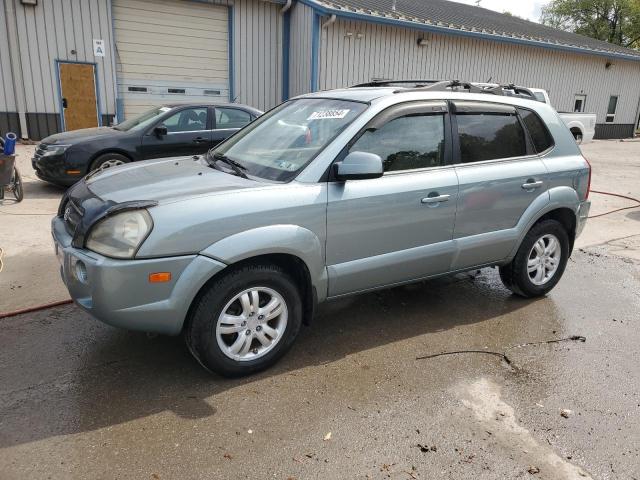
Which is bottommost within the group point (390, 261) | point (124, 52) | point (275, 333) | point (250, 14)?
point (275, 333)

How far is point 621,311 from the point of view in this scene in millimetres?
4719

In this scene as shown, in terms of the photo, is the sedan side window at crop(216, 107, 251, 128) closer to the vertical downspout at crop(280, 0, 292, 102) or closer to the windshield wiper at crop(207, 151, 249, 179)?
the windshield wiper at crop(207, 151, 249, 179)

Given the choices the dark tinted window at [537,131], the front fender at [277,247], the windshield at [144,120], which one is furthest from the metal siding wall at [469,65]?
the front fender at [277,247]

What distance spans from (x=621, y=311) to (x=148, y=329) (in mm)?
4110

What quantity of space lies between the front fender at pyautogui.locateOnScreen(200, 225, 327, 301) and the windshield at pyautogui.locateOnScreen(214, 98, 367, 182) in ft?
1.32

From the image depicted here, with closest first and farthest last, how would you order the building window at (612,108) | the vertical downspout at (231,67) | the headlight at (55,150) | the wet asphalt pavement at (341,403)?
the wet asphalt pavement at (341,403) → the headlight at (55,150) → the vertical downspout at (231,67) → the building window at (612,108)

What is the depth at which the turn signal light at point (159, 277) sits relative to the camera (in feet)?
9.40

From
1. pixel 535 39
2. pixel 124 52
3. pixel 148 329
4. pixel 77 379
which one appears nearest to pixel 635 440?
pixel 148 329

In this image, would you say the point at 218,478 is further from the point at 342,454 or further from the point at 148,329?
the point at 148,329

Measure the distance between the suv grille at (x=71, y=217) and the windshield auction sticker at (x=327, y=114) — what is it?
1745mm

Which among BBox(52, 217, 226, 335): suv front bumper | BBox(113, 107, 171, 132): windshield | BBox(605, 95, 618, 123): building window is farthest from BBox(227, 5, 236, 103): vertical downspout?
BBox(605, 95, 618, 123): building window

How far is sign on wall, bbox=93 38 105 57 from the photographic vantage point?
45.2 feet

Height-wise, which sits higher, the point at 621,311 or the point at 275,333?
the point at 275,333

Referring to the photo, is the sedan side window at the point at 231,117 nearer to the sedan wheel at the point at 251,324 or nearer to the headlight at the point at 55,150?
the headlight at the point at 55,150
